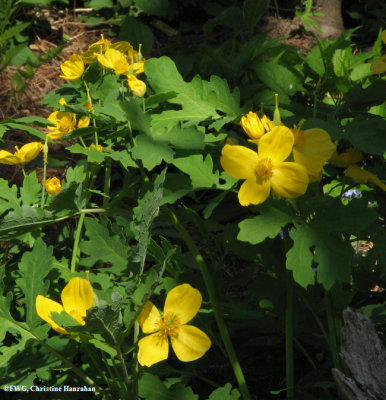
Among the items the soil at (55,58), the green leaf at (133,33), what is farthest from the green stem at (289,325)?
the soil at (55,58)

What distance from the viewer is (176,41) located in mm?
3344

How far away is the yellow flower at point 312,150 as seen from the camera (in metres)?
1.21

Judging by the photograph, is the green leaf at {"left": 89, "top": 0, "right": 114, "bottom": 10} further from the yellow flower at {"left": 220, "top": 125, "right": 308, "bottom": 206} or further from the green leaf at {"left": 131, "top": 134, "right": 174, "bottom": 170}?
the yellow flower at {"left": 220, "top": 125, "right": 308, "bottom": 206}

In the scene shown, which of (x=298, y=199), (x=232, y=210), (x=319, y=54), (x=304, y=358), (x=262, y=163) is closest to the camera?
(x=262, y=163)

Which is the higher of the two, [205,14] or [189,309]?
[189,309]

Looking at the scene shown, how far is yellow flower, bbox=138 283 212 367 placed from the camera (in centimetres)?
117

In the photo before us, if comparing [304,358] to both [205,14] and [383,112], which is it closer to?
[383,112]

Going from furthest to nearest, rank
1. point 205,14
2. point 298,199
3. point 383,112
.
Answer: point 205,14
point 383,112
point 298,199

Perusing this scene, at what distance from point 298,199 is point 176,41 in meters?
2.24

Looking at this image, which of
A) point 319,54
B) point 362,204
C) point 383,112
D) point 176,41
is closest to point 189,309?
point 362,204

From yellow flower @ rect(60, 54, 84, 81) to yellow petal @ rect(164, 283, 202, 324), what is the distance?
660mm

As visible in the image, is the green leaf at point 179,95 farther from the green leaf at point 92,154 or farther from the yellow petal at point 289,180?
the yellow petal at point 289,180

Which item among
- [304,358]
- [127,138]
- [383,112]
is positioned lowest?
[304,358]

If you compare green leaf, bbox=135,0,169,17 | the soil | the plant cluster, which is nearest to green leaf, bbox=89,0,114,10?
the soil
